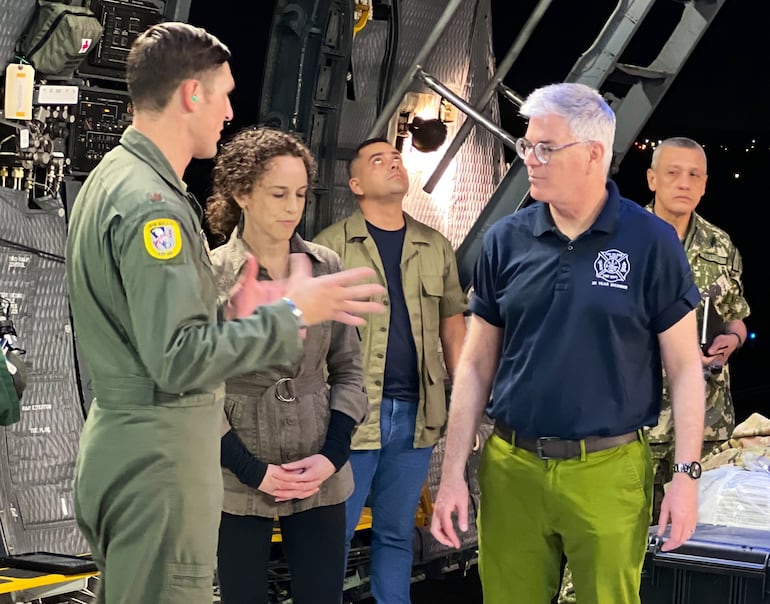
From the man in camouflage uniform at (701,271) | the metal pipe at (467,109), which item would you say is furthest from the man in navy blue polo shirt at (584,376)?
the metal pipe at (467,109)

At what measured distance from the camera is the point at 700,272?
4.87 meters

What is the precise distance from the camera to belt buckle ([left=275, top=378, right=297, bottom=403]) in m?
3.45

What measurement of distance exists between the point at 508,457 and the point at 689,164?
6.59ft

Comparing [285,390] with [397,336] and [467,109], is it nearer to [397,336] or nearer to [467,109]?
[397,336]

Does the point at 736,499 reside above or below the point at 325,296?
below

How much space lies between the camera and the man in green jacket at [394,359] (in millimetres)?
4422

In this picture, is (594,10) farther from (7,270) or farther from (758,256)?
(7,270)

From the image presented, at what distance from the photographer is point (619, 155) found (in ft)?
17.7

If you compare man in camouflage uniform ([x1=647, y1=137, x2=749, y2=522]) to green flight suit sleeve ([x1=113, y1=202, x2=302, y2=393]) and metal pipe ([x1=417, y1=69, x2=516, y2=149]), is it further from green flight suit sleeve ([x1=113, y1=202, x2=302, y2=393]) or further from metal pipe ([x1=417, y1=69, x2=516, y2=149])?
green flight suit sleeve ([x1=113, y1=202, x2=302, y2=393])

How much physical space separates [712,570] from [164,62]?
88.9 inches

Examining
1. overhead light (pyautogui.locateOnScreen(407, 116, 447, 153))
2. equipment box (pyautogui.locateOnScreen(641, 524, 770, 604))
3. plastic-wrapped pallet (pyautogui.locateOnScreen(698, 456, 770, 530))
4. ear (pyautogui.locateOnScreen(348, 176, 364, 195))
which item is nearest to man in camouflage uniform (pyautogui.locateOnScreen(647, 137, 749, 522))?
plastic-wrapped pallet (pyautogui.locateOnScreen(698, 456, 770, 530))

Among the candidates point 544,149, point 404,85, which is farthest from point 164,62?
point 404,85

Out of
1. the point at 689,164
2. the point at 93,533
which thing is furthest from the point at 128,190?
the point at 689,164

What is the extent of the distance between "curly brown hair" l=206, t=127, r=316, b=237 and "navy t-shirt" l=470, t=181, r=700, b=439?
82 centimetres
